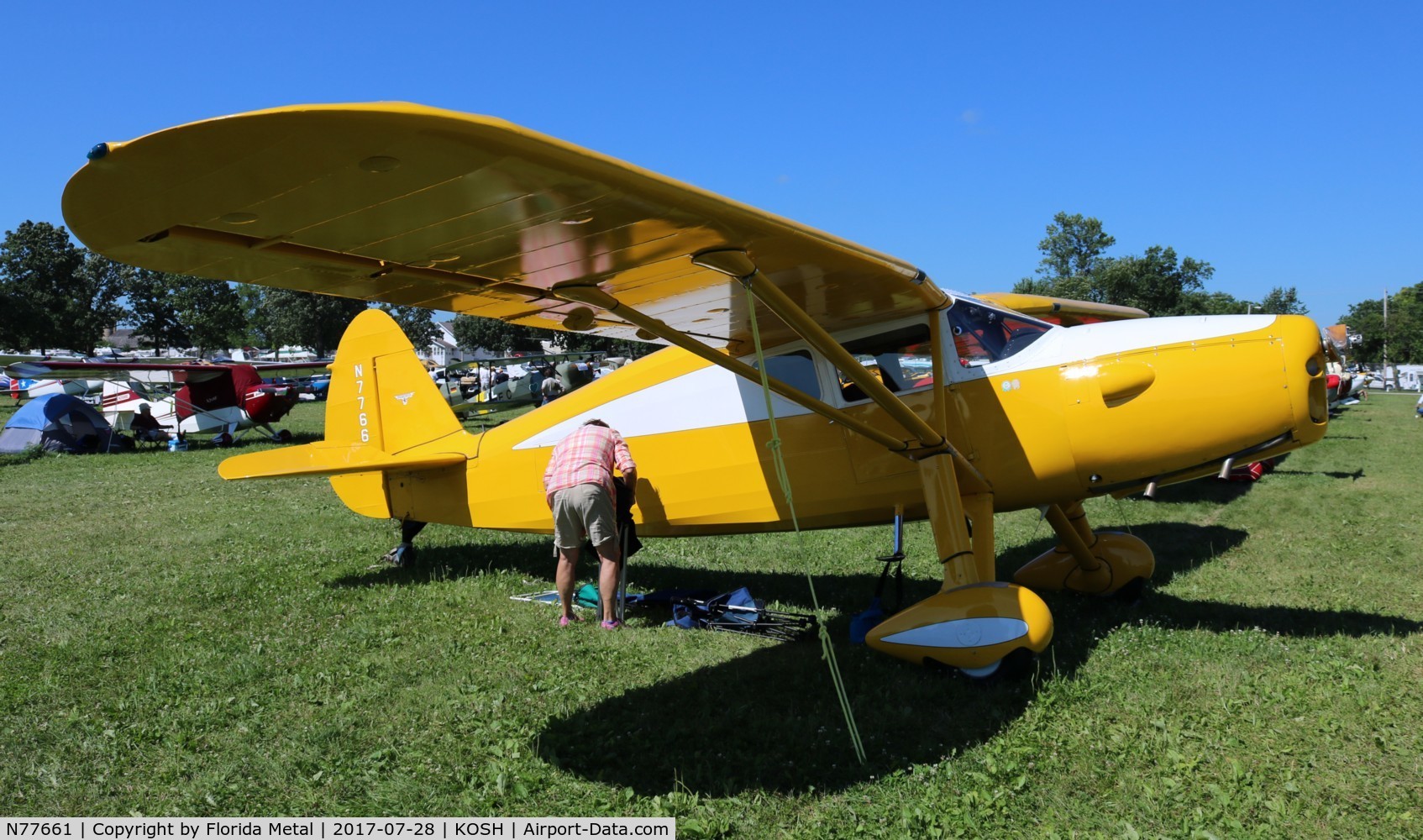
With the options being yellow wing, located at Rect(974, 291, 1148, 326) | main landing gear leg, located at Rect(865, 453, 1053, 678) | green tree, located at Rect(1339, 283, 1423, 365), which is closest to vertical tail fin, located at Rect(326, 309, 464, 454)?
main landing gear leg, located at Rect(865, 453, 1053, 678)

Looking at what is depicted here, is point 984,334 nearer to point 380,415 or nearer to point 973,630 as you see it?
point 973,630

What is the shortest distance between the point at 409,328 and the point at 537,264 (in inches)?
3275

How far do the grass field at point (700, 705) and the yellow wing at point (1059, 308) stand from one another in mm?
2472

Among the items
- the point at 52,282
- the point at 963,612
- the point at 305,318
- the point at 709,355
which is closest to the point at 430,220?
the point at 709,355

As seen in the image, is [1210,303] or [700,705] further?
[1210,303]

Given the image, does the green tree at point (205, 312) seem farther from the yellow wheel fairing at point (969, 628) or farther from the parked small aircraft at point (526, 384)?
the yellow wheel fairing at point (969, 628)

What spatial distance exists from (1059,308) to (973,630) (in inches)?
197

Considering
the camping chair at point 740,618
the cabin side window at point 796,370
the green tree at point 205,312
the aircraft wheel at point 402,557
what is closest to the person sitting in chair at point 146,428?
the aircraft wheel at point 402,557

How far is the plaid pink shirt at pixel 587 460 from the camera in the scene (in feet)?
18.5

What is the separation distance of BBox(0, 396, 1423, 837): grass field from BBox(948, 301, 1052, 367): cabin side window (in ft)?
6.15

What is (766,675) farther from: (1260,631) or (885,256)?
(1260,631)

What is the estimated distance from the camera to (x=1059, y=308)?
8.30m

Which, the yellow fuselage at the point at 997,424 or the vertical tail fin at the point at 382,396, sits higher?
the vertical tail fin at the point at 382,396

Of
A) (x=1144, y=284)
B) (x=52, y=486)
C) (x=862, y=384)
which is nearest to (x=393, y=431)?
(x=862, y=384)
